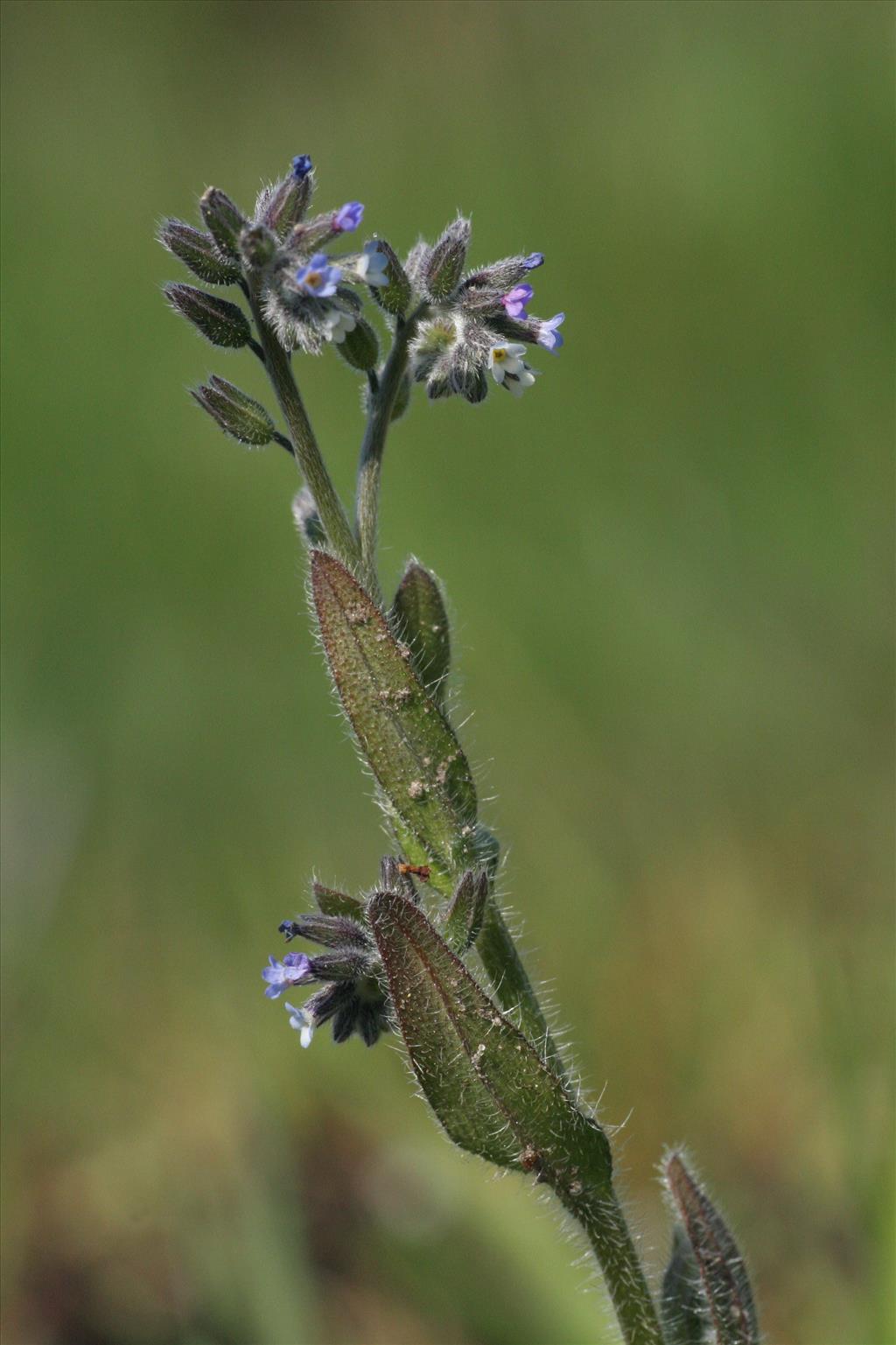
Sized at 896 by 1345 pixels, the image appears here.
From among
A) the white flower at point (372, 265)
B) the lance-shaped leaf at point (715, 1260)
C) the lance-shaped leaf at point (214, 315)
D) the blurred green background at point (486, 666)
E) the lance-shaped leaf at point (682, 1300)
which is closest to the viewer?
the white flower at point (372, 265)

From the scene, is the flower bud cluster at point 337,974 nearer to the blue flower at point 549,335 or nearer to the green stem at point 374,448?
the green stem at point 374,448

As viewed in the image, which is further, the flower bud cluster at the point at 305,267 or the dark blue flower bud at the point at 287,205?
the dark blue flower bud at the point at 287,205

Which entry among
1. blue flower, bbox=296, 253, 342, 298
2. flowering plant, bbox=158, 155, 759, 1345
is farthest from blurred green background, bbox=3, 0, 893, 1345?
blue flower, bbox=296, 253, 342, 298

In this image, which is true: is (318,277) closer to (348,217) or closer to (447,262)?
(348,217)

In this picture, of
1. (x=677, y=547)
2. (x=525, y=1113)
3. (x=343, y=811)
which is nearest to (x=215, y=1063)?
(x=343, y=811)

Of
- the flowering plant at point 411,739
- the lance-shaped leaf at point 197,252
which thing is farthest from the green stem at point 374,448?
the lance-shaped leaf at point 197,252

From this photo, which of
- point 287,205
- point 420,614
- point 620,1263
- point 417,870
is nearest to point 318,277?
point 287,205

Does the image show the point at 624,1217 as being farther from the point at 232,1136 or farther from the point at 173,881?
the point at 173,881

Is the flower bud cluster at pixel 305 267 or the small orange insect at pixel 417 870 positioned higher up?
the flower bud cluster at pixel 305 267
